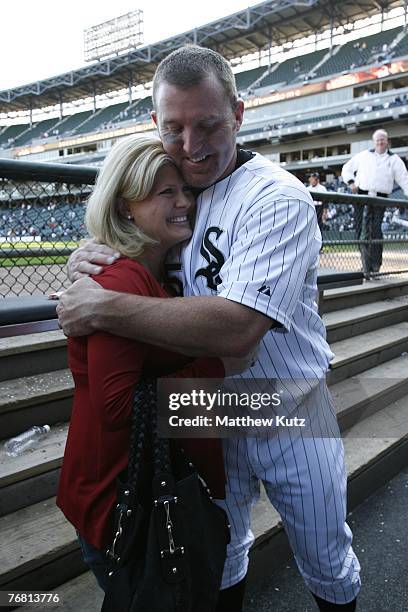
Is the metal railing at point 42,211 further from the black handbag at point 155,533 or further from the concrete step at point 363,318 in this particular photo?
the black handbag at point 155,533

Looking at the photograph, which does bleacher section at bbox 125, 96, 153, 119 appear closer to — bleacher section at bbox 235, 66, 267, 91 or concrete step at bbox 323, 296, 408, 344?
bleacher section at bbox 235, 66, 267, 91

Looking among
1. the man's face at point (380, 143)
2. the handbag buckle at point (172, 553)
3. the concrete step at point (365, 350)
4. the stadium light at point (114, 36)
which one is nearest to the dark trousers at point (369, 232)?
the concrete step at point (365, 350)

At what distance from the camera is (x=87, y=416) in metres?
1.21

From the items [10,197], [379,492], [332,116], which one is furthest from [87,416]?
[332,116]

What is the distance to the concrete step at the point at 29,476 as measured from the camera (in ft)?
6.43

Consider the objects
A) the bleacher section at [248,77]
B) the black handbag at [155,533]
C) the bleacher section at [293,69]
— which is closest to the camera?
the black handbag at [155,533]

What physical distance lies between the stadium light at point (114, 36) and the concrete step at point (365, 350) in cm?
5544

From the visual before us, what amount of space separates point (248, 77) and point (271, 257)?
151ft

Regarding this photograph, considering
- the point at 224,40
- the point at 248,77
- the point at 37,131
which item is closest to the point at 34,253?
the point at 224,40

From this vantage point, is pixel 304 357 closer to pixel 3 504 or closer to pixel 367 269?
pixel 3 504

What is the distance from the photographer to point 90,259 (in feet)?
4.17

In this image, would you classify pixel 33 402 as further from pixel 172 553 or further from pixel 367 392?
pixel 367 392

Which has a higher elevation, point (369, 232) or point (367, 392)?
point (369, 232)

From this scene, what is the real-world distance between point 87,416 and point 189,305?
1.21 feet
